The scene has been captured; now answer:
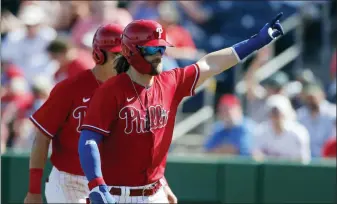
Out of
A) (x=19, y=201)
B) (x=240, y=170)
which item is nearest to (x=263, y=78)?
(x=240, y=170)

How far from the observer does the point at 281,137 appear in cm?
834

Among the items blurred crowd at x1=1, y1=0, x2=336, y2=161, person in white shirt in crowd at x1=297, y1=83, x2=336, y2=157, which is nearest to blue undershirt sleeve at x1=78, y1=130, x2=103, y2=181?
blurred crowd at x1=1, y1=0, x2=336, y2=161

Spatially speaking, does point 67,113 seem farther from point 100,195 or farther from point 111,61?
point 100,195

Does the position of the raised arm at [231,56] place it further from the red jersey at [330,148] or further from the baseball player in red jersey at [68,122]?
the red jersey at [330,148]

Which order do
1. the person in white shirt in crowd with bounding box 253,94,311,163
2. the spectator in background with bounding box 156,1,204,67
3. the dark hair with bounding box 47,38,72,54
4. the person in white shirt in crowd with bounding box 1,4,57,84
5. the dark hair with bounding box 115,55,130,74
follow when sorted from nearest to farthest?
the dark hair with bounding box 115,55,130,74
the person in white shirt in crowd with bounding box 253,94,311,163
the dark hair with bounding box 47,38,72,54
the spectator in background with bounding box 156,1,204,67
the person in white shirt in crowd with bounding box 1,4,57,84

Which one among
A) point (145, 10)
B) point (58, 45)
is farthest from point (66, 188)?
point (145, 10)

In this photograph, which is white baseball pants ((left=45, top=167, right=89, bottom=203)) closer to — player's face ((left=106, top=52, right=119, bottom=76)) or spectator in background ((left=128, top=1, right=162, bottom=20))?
player's face ((left=106, top=52, right=119, bottom=76))

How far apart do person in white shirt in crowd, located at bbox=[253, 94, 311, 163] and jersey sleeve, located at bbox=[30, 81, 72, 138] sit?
2.93m

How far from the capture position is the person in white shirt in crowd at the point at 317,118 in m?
8.59

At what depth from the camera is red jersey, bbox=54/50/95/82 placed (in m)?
8.48

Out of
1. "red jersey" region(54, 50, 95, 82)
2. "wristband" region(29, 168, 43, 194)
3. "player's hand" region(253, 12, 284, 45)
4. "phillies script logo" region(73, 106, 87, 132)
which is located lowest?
"wristband" region(29, 168, 43, 194)

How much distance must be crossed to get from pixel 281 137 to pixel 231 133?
542mm

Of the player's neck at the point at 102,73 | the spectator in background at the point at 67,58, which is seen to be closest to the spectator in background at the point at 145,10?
the spectator in background at the point at 67,58

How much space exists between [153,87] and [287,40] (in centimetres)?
571
